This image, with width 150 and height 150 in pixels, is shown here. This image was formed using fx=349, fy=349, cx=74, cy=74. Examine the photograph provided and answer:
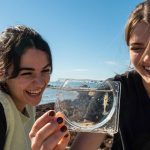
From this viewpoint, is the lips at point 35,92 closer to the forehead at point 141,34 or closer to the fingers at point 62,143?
the forehead at point 141,34

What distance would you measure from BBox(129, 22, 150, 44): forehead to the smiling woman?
82cm

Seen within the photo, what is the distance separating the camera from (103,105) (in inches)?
65.6

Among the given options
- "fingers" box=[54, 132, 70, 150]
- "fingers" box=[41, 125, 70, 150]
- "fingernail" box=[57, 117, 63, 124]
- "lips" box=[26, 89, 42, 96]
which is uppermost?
"fingernail" box=[57, 117, 63, 124]

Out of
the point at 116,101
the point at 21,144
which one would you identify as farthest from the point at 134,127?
the point at 21,144

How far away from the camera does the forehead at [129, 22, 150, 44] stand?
2186 millimetres

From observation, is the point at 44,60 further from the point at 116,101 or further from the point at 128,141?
the point at 116,101

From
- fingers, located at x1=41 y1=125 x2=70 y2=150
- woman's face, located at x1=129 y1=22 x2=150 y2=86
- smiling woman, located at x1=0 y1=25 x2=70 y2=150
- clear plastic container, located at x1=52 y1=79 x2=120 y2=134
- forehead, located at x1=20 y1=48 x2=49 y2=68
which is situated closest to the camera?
fingers, located at x1=41 y1=125 x2=70 y2=150

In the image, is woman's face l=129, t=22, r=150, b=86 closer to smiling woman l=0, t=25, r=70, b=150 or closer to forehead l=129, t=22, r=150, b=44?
forehead l=129, t=22, r=150, b=44

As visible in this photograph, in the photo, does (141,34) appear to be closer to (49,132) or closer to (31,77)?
(31,77)

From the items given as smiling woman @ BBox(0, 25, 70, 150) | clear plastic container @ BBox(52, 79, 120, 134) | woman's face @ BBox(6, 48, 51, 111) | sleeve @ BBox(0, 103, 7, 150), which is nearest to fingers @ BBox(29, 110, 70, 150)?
clear plastic container @ BBox(52, 79, 120, 134)

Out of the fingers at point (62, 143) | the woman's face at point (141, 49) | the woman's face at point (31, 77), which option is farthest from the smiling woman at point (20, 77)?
the fingers at point (62, 143)

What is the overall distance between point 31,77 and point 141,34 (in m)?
0.93

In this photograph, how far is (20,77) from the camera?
8.96ft

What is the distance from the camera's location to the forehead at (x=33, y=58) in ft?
8.90
